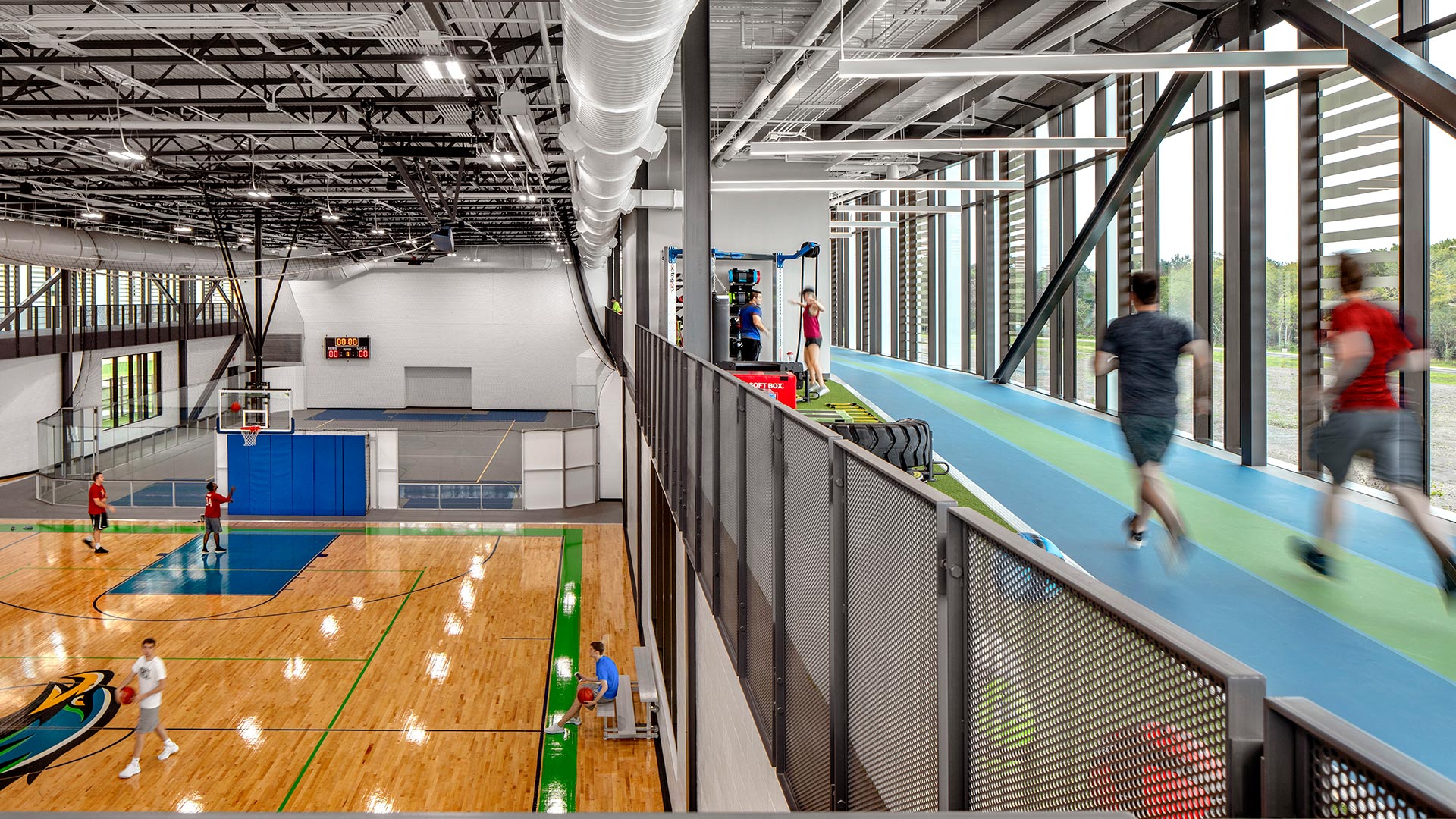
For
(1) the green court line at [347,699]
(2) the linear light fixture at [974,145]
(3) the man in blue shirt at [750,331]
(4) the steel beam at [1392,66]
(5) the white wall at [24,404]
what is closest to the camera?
(4) the steel beam at [1392,66]

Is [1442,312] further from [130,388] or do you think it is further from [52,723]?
[130,388]

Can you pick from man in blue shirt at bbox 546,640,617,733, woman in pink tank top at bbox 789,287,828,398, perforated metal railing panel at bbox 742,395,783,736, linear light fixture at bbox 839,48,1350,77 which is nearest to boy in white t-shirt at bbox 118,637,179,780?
man in blue shirt at bbox 546,640,617,733

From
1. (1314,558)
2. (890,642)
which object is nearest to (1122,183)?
(1314,558)

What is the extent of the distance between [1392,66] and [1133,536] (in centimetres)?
568

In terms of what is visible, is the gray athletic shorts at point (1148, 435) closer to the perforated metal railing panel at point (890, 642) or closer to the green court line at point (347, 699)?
the perforated metal railing panel at point (890, 642)

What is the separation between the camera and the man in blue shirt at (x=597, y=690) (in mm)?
13977

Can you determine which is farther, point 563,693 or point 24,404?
point 24,404

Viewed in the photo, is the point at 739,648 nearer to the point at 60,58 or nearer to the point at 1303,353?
the point at 1303,353

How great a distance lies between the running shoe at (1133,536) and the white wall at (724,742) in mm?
3209

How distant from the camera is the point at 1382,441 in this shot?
16.6 ft

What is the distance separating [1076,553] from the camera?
279 inches

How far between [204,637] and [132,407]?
18.3 m

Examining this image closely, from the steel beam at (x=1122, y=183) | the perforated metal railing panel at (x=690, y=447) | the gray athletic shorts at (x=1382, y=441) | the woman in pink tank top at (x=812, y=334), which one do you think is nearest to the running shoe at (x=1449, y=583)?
the gray athletic shorts at (x=1382, y=441)

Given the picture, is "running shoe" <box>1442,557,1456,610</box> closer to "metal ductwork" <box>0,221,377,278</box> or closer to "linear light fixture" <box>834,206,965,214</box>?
"linear light fixture" <box>834,206,965,214</box>
